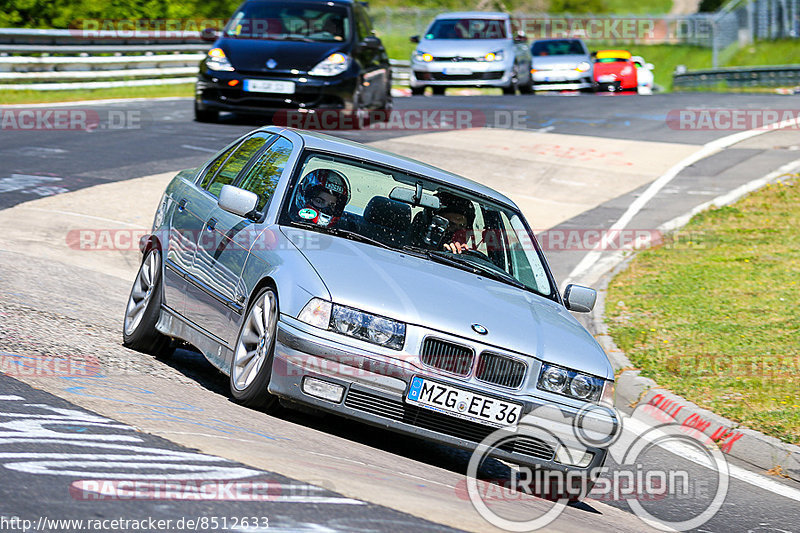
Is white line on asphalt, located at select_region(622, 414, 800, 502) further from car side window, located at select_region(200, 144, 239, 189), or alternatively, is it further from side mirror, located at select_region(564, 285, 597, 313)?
car side window, located at select_region(200, 144, 239, 189)

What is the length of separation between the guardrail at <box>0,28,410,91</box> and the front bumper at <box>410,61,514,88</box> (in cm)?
633

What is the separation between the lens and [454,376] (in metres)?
5.87

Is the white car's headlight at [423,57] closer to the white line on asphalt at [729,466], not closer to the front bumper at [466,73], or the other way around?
the front bumper at [466,73]

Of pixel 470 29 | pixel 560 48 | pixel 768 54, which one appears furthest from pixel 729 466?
pixel 768 54

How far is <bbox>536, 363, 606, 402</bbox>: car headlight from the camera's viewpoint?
6.03 meters

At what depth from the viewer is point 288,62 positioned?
17984 mm

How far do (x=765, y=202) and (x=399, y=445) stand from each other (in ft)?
37.9

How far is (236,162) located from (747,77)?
103 feet

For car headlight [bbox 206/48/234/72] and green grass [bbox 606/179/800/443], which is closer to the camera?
green grass [bbox 606/179/800/443]

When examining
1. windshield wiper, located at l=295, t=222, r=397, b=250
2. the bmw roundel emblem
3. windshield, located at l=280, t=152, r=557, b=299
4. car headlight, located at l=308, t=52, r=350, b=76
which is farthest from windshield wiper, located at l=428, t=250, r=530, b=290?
car headlight, located at l=308, t=52, r=350, b=76

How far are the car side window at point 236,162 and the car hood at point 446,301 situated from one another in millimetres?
1289

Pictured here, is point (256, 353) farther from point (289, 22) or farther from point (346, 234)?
point (289, 22)

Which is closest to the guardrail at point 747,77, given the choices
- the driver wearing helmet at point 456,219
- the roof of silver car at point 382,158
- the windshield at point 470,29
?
the windshield at point 470,29

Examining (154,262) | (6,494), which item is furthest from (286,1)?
(6,494)
